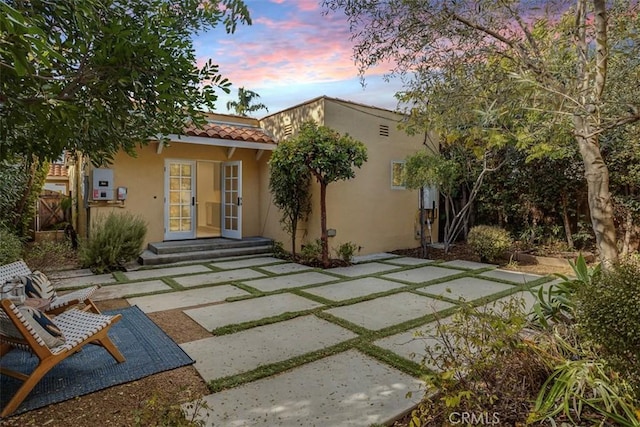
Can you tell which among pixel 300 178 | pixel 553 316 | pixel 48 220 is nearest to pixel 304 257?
pixel 300 178

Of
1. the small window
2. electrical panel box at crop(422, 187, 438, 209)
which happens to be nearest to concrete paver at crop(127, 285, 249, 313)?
the small window

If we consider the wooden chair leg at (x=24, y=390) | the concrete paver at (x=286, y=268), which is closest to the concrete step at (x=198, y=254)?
the concrete paver at (x=286, y=268)

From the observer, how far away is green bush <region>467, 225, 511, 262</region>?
8.08 m

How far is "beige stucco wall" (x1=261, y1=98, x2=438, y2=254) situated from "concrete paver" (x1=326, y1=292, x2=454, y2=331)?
11.8ft

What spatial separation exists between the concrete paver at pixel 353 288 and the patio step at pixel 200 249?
146 inches

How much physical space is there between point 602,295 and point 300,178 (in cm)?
692

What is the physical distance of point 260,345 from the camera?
3738 millimetres

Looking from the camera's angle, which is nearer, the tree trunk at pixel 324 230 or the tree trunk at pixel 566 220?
the tree trunk at pixel 324 230

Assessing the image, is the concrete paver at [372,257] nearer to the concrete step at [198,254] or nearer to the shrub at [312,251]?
the shrub at [312,251]

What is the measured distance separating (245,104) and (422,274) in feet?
65.3

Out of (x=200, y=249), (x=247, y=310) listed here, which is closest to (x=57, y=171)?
(x=200, y=249)

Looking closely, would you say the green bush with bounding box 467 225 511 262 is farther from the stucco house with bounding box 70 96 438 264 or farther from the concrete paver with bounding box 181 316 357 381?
the concrete paver with bounding box 181 316 357 381

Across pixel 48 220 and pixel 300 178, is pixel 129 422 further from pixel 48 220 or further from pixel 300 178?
pixel 48 220

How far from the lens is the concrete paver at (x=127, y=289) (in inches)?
217
